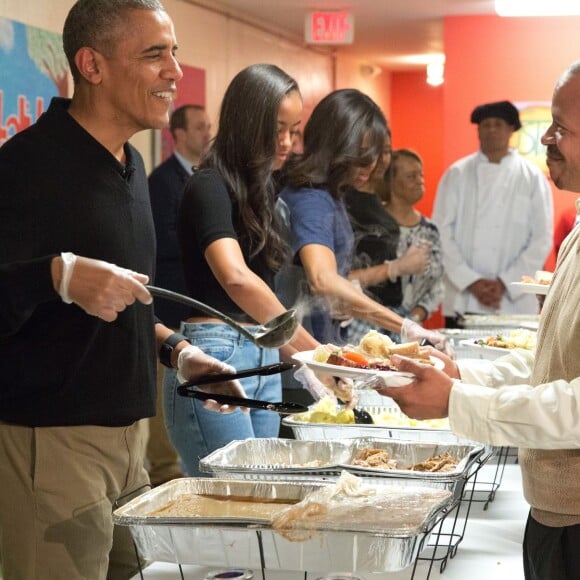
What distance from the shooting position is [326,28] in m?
7.73

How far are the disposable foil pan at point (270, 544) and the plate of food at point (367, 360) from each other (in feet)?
0.81

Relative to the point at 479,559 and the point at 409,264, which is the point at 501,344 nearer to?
the point at 409,264

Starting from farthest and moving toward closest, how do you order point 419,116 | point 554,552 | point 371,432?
point 419,116 → point 371,432 → point 554,552

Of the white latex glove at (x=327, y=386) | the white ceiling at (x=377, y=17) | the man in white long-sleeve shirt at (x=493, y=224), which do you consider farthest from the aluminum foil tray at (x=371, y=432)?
the white ceiling at (x=377, y=17)

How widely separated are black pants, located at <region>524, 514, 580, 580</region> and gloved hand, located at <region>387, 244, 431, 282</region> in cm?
231

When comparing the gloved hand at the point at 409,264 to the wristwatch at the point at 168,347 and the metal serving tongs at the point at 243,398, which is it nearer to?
the wristwatch at the point at 168,347

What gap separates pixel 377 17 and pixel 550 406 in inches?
281

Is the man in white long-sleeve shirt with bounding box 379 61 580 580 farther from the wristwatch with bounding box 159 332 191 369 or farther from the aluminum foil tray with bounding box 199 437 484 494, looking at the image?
the wristwatch with bounding box 159 332 191 369

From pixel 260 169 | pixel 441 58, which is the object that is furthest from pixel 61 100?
pixel 441 58

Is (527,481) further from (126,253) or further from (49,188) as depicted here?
(49,188)

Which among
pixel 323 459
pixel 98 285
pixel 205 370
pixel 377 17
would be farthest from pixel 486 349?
pixel 377 17

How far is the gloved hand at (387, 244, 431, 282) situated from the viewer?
4062 mm

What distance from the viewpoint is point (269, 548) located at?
1486 mm

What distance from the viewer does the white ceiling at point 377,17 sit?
25.0 feet
